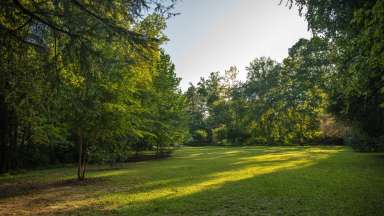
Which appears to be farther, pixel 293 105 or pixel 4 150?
pixel 293 105

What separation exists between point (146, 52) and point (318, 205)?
18.6ft

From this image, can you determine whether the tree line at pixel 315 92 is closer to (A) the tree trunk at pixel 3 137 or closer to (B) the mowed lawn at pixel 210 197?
(B) the mowed lawn at pixel 210 197

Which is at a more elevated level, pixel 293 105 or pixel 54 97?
pixel 293 105

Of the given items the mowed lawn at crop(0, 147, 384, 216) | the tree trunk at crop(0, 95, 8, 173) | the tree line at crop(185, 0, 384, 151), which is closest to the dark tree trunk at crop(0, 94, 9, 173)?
the tree trunk at crop(0, 95, 8, 173)

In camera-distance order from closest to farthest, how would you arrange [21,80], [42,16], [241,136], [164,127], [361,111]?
[42,16]
[21,80]
[361,111]
[164,127]
[241,136]

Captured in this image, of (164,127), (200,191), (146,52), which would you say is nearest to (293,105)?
(164,127)

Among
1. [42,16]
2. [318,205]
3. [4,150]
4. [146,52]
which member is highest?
[42,16]

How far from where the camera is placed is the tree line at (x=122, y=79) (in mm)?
6168

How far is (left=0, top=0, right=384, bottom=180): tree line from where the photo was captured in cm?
617

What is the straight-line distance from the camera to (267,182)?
11.9 meters

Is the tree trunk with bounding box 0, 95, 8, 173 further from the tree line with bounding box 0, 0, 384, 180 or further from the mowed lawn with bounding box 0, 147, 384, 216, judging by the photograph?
the mowed lawn with bounding box 0, 147, 384, 216

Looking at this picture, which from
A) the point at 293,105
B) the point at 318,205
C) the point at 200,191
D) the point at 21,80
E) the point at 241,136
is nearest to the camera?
the point at 21,80

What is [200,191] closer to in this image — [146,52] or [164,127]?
[146,52]

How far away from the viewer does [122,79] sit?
10422 millimetres
